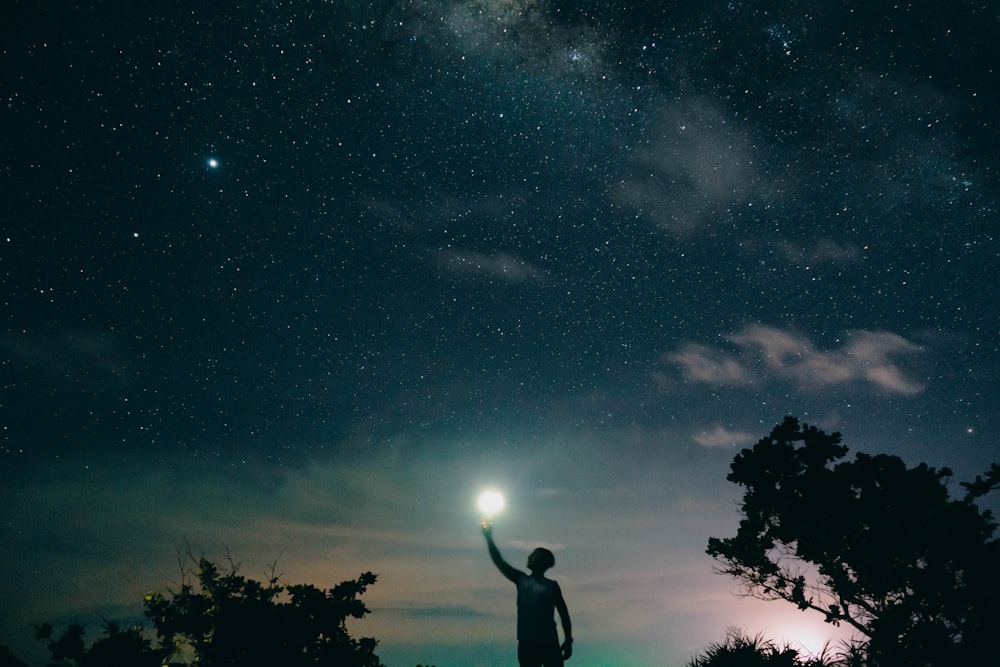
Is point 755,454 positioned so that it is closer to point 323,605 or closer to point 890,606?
point 890,606

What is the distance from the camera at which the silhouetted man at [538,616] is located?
421cm

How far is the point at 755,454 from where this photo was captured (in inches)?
588

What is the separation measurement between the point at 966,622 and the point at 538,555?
1339 centimetres

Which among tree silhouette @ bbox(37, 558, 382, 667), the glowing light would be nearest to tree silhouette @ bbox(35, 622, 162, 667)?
tree silhouette @ bbox(37, 558, 382, 667)

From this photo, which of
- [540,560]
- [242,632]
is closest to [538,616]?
[540,560]

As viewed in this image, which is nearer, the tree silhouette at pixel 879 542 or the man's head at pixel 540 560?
the man's head at pixel 540 560

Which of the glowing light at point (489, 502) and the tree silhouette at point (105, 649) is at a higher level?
the glowing light at point (489, 502)

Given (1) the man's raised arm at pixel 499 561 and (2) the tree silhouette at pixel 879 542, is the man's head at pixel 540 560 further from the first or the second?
(2) the tree silhouette at pixel 879 542

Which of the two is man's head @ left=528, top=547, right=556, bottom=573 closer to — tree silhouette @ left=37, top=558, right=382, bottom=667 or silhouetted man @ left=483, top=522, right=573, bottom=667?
silhouetted man @ left=483, top=522, right=573, bottom=667

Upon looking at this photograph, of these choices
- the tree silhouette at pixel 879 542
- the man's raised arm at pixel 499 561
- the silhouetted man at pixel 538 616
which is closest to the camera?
the silhouetted man at pixel 538 616

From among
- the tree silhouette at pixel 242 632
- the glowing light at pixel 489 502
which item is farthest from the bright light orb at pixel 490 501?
the tree silhouette at pixel 242 632

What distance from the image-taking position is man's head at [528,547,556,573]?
4.60m

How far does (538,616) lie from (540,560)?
1.57 feet

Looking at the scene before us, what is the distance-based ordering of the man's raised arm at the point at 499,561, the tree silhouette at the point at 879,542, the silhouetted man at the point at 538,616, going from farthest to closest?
the tree silhouette at the point at 879,542
the man's raised arm at the point at 499,561
the silhouetted man at the point at 538,616
